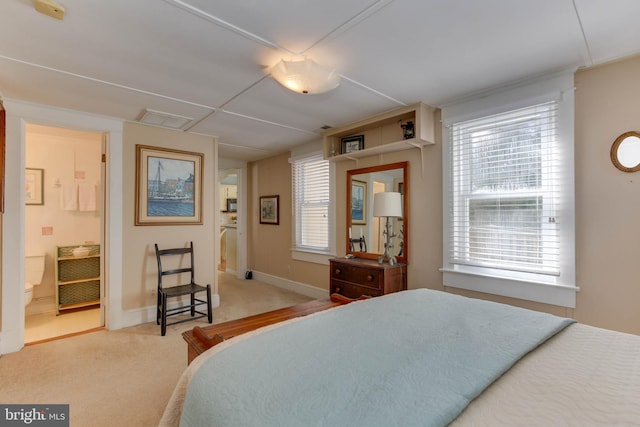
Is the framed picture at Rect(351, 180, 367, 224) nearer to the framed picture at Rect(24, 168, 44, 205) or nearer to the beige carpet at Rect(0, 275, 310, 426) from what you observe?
the beige carpet at Rect(0, 275, 310, 426)

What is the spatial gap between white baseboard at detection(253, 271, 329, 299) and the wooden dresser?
932mm

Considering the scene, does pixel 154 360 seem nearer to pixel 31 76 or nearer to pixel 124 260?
pixel 124 260

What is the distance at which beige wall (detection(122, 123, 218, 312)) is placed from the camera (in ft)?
10.9

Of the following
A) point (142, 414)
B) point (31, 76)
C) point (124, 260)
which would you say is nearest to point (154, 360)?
point (142, 414)

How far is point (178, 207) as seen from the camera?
3656mm

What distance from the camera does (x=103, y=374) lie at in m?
2.29

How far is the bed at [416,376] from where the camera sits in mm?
730

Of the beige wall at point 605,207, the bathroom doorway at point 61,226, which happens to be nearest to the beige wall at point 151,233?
the bathroom doorway at point 61,226

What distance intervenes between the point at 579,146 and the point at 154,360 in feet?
12.5

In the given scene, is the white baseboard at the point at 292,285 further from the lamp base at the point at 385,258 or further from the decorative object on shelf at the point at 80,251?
the decorative object on shelf at the point at 80,251

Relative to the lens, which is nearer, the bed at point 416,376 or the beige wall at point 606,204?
the bed at point 416,376

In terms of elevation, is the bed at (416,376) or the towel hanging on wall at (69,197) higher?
the towel hanging on wall at (69,197)

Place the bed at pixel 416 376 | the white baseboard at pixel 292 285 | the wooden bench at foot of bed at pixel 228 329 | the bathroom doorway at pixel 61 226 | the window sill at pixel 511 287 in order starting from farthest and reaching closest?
the white baseboard at pixel 292 285 < the bathroom doorway at pixel 61 226 < the window sill at pixel 511 287 < the wooden bench at foot of bed at pixel 228 329 < the bed at pixel 416 376

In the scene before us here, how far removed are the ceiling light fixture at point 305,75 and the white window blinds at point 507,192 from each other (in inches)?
56.5
